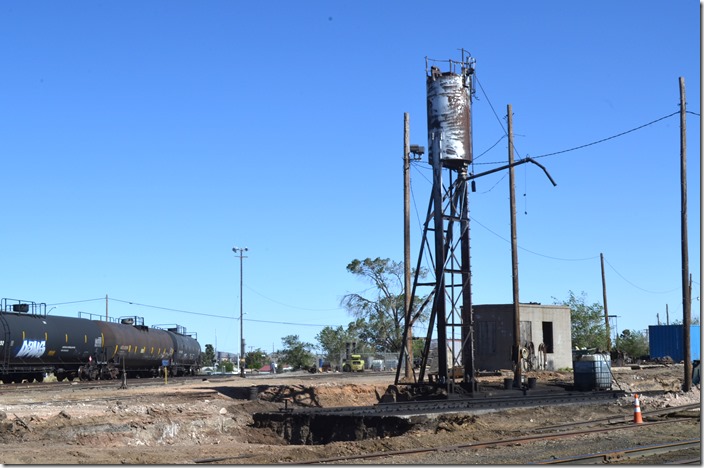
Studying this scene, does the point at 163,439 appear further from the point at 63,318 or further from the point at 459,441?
the point at 63,318

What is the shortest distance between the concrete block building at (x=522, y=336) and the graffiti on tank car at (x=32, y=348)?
22.6 meters

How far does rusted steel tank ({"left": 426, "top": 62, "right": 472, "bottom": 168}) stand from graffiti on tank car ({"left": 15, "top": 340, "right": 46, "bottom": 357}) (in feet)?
78.3

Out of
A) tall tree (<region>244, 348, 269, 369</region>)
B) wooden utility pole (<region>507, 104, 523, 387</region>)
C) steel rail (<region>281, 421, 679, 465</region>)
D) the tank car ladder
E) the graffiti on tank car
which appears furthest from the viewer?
tall tree (<region>244, 348, 269, 369</region>)

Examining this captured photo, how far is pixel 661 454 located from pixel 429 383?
1165 centimetres

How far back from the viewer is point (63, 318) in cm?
4644

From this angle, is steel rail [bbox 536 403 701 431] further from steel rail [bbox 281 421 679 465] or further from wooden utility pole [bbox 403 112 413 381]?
wooden utility pole [bbox 403 112 413 381]

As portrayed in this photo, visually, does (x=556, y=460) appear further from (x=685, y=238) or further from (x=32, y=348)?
(x=32, y=348)

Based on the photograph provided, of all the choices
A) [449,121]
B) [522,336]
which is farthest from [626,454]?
[522,336]

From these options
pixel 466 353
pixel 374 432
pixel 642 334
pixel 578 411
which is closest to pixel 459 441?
pixel 374 432

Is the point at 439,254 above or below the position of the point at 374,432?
above

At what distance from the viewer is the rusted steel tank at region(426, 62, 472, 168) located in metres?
28.0

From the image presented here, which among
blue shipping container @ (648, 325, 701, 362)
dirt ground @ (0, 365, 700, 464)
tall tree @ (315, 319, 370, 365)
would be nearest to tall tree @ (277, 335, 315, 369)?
tall tree @ (315, 319, 370, 365)

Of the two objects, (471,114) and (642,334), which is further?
(642,334)

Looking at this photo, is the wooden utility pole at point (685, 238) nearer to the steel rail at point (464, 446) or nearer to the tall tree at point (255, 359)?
the steel rail at point (464, 446)
